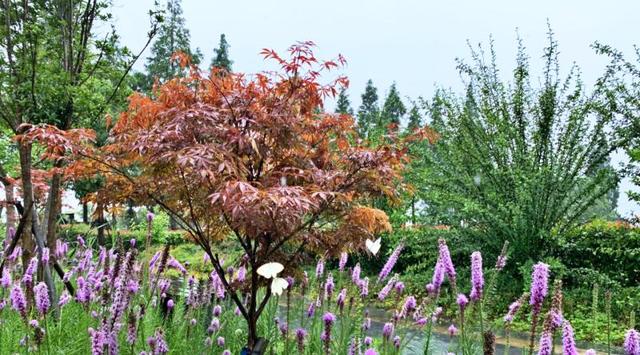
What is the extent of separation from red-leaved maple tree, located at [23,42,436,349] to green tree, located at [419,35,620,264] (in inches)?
206

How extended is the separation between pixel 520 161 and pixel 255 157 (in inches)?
265

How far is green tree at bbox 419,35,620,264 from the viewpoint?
330 inches

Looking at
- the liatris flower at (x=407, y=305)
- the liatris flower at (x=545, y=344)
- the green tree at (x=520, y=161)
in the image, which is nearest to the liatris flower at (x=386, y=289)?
the liatris flower at (x=407, y=305)

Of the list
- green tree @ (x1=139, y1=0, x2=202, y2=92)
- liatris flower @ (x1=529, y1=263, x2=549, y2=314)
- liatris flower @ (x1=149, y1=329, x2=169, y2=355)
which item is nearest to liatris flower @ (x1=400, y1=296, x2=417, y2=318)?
liatris flower @ (x1=529, y1=263, x2=549, y2=314)

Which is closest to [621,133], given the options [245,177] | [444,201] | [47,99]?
[444,201]

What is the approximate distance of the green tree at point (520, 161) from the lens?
8375 millimetres

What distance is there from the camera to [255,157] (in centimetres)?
324

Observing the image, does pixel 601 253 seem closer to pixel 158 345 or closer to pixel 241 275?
pixel 241 275

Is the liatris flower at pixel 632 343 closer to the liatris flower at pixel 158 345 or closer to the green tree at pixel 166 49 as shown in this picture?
the liatris flower at pixel 158 345

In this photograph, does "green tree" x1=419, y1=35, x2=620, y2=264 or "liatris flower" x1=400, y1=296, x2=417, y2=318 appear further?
"green tree" x1=419, y1=35, x2=620, y2=264

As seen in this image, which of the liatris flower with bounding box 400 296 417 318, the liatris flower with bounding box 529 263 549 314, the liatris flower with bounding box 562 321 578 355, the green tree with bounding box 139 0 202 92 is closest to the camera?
the liatris flower with bounding box 562 321 578 355

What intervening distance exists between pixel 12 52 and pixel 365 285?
3576 mm

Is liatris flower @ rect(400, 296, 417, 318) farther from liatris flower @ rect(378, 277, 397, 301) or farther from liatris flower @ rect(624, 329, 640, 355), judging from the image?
liatris flower @ rect(624, 329, 640, 355)

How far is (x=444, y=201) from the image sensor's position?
9.07 meters
